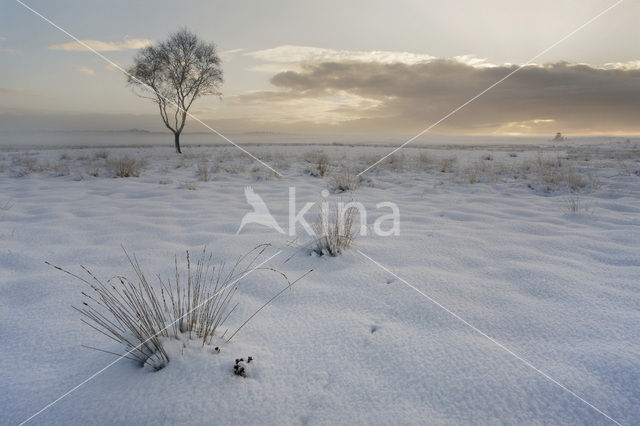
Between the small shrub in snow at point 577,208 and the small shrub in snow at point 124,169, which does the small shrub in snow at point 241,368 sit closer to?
the small shrub in snow at point 577,208

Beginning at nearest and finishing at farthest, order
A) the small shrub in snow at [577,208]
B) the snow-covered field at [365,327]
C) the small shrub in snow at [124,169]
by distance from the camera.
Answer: the snow-covered field at [365,327], the small shrub in snow at [577,208], the small shrub in snow at [124,169]

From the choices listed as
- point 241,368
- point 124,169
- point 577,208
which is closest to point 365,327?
point 241,368

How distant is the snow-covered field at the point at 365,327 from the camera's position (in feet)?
5.08

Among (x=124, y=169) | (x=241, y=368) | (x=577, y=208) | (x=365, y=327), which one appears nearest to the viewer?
(x=241, y=368)

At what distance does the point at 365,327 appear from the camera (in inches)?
87.9

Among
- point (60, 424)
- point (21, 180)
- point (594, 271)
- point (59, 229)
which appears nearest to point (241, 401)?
point (60, 424)

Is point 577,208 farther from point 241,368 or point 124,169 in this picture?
point 124,169

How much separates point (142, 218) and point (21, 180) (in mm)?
6597

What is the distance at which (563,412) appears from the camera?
1511 mm

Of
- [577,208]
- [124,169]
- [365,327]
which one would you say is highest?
[124,169]

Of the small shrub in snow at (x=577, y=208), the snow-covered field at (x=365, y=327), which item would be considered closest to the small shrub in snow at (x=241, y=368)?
the snow-covered field at (x=365, y=327)

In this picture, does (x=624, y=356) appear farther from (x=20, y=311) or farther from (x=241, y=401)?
(x=20, y=311)

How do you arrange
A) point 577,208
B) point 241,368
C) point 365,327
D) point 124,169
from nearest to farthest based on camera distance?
point 241,368, point 365,327, point 577,208, point 124,169

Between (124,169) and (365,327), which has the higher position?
(124,169)
